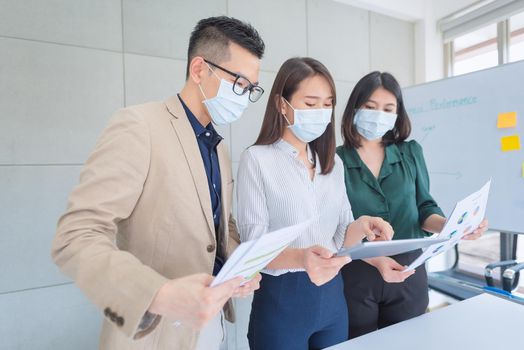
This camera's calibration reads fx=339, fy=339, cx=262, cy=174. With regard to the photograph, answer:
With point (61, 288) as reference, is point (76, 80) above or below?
above

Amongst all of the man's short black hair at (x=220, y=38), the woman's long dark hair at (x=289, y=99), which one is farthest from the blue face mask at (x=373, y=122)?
the man's short black hair at (x=220, y=38)

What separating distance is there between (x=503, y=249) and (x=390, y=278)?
4.97 feet

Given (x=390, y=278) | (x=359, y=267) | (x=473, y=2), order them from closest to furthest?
(x=390, y=278), (x=359, y=267), (x=473, y=2)

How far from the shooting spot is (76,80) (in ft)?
5.99

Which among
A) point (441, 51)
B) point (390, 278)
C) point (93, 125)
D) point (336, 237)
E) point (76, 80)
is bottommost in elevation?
point (390, 278)

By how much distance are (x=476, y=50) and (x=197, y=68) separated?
2.81 metres

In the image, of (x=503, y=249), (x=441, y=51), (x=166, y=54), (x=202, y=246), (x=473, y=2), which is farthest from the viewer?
(x=441, y=51)

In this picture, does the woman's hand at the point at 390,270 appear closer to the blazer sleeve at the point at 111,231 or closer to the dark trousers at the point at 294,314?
the dark trousers at the point at 294,314

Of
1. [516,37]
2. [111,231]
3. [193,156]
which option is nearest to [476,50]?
[516,37]

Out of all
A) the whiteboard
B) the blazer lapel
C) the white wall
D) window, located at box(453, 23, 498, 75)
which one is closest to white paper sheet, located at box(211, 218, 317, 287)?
the blazer lapel

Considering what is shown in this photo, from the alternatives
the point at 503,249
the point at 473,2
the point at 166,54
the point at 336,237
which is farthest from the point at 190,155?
the point at 473,2

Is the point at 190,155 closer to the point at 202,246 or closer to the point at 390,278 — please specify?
the point at 202,246

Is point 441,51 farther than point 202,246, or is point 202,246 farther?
point 441,51

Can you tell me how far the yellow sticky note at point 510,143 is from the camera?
74.5 inches
